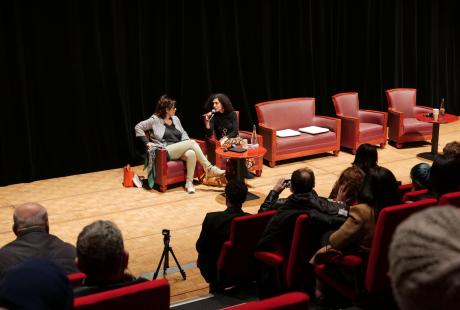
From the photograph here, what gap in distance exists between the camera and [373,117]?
9.52 metres

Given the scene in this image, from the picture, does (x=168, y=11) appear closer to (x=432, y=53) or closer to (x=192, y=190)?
(x=192, y=190)

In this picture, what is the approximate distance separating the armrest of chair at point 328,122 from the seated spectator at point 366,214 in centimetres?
520

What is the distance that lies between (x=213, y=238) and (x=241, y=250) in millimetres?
235

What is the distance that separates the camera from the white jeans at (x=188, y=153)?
7488 mm

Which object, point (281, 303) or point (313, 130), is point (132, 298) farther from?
point (313, 130)

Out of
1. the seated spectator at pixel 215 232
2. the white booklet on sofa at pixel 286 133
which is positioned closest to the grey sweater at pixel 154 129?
the white booklet on sofa at pixel 286 133

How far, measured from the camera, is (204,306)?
13.1ft

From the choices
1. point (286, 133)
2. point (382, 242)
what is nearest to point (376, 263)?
point (382, 242)

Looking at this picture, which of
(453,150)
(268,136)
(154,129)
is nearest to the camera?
(453,150)

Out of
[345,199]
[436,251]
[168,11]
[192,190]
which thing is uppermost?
[168,11]

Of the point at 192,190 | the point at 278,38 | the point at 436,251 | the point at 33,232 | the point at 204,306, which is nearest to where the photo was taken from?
the point at 436,251

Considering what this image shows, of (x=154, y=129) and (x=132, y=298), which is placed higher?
(x=132, y=298)

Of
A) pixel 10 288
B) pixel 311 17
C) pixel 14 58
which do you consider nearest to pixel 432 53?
pixel 311 17

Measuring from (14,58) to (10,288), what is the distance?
641cm
